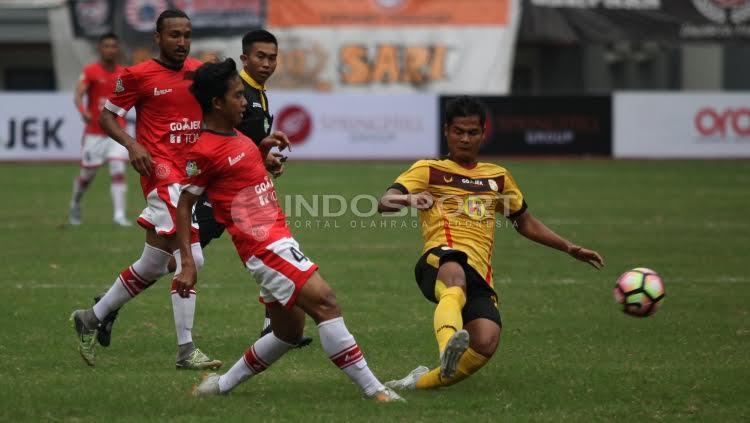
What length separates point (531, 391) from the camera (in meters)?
7.05

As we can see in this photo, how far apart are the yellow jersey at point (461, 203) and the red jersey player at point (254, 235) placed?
1.09 meters

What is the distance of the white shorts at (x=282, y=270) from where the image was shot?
20.9ft

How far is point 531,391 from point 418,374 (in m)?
0.67

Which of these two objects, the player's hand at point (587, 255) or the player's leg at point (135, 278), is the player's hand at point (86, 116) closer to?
the player's leg at point (135, 278)

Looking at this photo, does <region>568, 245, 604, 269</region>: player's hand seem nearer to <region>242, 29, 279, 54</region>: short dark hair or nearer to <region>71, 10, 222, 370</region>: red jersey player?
<region>71, 10, 222, 370</region>: red jersey player

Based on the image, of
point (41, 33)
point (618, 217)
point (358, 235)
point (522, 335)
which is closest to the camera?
point (522, 335)

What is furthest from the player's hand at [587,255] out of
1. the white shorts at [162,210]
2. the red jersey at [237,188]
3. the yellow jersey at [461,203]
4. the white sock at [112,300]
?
the white sock at [112,300]

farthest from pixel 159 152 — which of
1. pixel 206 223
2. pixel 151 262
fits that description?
pixel 151 262

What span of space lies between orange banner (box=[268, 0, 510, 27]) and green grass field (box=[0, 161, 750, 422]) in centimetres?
1951

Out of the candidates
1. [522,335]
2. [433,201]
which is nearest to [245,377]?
[433,201]

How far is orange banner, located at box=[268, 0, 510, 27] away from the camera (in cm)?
3691

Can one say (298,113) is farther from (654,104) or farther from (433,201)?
(433,201)

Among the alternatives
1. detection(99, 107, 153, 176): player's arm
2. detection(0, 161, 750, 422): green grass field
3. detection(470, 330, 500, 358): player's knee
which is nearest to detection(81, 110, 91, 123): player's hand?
detection(0, 161, 750, 422): green grass field

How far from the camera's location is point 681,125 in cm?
2970
